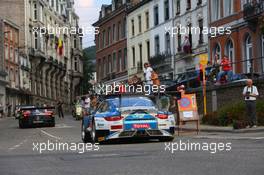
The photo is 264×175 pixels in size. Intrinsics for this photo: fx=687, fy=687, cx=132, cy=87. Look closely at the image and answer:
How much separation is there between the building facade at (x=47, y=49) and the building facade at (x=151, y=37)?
71.3 feet

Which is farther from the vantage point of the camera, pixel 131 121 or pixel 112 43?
pixel 112 43

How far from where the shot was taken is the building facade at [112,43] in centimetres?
7381

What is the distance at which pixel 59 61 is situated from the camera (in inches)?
4353

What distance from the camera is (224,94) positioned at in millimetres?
33812

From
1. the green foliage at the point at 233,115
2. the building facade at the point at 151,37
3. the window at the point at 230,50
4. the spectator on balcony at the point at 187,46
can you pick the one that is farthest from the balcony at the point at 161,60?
the green foliage at the point at 233,115

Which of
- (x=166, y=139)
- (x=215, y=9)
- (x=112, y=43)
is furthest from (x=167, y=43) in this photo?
(x=166, y=139)

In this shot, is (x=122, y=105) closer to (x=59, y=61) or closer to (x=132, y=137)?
(x=132, y=137)

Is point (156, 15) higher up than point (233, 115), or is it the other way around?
point (156, 15)

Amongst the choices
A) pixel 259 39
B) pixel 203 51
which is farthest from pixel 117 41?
pixel 259 39

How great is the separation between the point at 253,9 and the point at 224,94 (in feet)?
30.7

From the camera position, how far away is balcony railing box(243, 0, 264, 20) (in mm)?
40094

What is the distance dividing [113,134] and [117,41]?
2187 inches

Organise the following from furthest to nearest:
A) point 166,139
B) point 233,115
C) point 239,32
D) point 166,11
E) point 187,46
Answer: point 166,11 < point 187,46 < point 239,32 < point 233,115 < point 166,139

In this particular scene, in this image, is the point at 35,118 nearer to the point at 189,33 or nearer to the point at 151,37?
the point at 189,33
